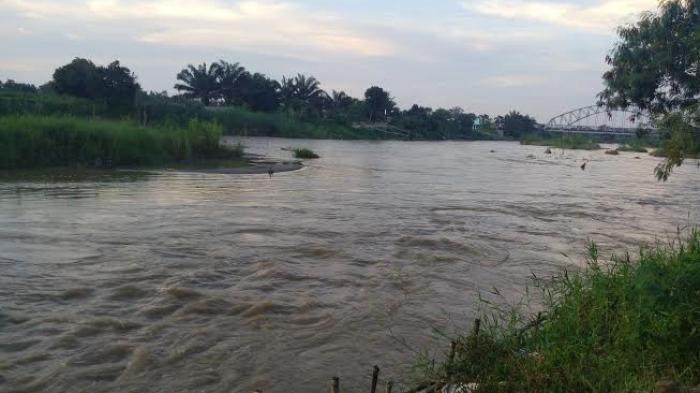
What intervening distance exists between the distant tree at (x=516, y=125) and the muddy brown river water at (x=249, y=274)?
130 meters

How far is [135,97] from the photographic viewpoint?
48875 mm

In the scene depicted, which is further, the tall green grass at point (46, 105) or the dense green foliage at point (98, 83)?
the dense green foliage at point (98, 83)

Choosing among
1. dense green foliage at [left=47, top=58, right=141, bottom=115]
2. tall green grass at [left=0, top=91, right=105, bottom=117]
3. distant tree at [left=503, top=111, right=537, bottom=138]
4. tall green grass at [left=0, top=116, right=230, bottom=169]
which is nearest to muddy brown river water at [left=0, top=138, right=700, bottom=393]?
tall green grass at [left=0, top=116, right=230, bottom=169]

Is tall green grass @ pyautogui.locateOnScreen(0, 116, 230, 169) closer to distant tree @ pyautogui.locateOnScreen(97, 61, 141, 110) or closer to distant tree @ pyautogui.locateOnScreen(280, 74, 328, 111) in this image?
distant tree @ pyautogui.locateOnScreen(97, 61, 141, 110)

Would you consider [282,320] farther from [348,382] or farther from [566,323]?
[566,323]

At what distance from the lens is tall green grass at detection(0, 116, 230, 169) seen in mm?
17969

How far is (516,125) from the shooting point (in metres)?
142

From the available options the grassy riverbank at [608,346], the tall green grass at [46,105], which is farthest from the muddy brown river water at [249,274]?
the tall green grass at [46,105]

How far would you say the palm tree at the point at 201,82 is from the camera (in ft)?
249

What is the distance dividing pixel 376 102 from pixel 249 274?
284 ft

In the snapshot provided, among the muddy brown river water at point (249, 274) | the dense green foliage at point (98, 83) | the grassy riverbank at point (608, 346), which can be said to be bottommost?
the muddy brown river water at point (249, 274)

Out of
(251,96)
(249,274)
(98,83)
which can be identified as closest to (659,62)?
(249,274)

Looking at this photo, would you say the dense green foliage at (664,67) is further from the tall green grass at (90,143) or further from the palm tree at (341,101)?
the palm tree at (341,101)

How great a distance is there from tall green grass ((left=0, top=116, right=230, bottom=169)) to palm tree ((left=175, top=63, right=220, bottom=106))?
54238mm
